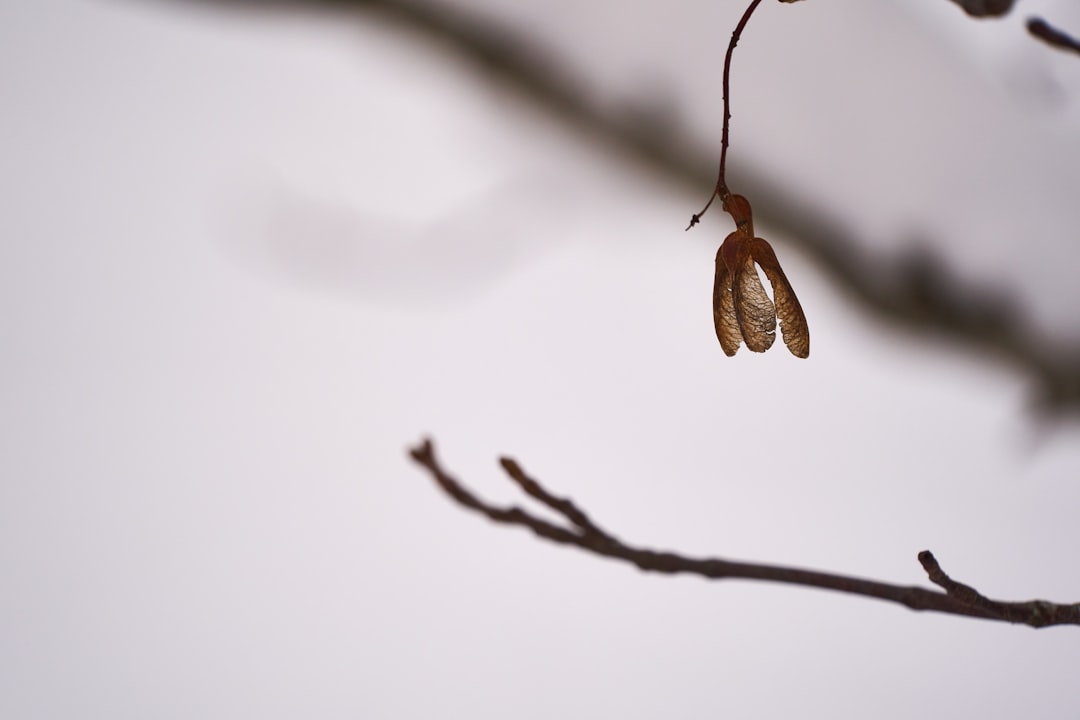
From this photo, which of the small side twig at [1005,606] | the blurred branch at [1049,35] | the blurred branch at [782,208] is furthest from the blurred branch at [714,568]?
the blurred branch at [782,208]

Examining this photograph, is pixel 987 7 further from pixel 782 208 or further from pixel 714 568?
pixel 782 208

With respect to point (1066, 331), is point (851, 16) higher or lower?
higher

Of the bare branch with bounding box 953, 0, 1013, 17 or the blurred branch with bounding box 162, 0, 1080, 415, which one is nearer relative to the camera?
the bare branch with bounding box 953, 0, 1013, 17

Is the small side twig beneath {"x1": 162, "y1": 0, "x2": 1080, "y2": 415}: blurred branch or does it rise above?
beneath

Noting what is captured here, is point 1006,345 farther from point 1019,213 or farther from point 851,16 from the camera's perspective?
point 851,16

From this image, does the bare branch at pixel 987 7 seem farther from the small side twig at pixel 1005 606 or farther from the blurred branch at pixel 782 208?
the blurred branch at pixel 782 208

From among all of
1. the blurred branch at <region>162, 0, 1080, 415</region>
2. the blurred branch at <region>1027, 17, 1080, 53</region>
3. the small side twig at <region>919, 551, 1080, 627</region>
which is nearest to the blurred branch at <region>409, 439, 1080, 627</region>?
the small side twig at <region>919, 551, 1080, 627</region>

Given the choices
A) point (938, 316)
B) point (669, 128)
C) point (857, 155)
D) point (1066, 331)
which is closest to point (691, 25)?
point (669, 128)

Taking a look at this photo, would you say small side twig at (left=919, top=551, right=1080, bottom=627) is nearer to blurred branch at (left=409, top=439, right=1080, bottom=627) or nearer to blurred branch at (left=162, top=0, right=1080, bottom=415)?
blurred branch at (left=409, top=439, right=1080, bottom=627)
